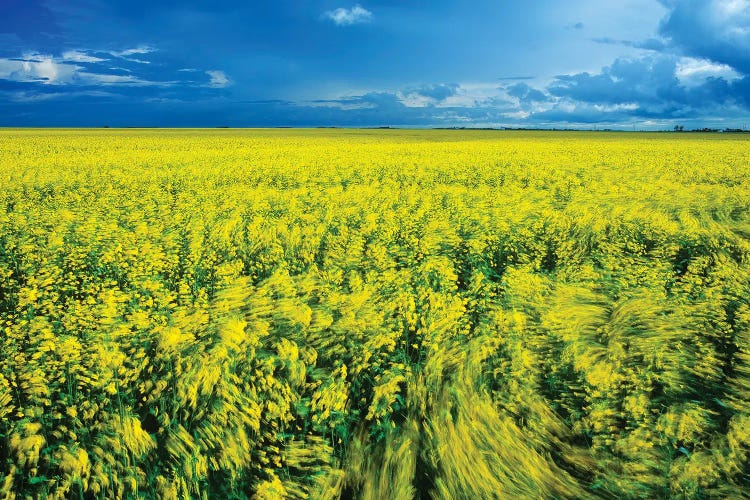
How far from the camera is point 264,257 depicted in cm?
589

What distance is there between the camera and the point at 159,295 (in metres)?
3.98

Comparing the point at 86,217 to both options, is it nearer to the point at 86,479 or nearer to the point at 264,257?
the point at 264,257

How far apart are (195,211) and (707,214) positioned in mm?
9730

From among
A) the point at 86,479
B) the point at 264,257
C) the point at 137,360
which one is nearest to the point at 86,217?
the point at 264,257

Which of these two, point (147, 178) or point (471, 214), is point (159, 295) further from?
point (147, 178)

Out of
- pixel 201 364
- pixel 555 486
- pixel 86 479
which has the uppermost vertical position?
pixel 201 364

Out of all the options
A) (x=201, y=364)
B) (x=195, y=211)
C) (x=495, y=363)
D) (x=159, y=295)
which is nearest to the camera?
(x=201, y=364)

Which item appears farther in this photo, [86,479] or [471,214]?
[471,214]

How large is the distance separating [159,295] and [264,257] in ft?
6.50

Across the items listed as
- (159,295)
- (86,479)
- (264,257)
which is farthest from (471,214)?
(86,479)

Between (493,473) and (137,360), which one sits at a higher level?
(137,360)

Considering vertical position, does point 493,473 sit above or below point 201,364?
below

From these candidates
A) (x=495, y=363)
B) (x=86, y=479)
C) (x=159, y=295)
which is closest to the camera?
(x=86, y=479)

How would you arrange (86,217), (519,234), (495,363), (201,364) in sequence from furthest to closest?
1. (86,217)
2. (519,234)
3. (495,363)
4. (201,364)
